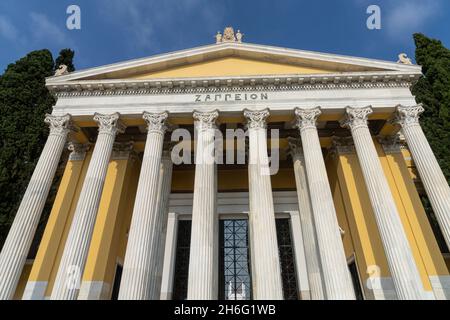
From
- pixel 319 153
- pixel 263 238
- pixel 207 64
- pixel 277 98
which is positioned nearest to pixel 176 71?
pixel 207 64

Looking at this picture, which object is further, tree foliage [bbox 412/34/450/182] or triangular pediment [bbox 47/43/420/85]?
tree foliage [bbox 412/34/450/182]

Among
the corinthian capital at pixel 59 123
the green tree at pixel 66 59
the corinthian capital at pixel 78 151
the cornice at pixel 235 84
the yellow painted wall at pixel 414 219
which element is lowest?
the yellow painted wall at pixel 414 219

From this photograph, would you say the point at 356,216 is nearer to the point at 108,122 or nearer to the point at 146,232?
the point at 146,232

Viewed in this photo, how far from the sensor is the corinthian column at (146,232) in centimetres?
1140

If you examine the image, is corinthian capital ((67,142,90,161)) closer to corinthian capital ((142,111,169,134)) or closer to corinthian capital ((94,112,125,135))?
corinthian capital ((94,112,125,135))

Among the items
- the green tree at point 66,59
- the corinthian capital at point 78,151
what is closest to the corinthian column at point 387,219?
the corinthian capital at point 78,151

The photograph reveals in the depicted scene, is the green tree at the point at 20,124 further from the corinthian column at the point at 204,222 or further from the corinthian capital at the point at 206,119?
the corinthian column at the point at 204,222

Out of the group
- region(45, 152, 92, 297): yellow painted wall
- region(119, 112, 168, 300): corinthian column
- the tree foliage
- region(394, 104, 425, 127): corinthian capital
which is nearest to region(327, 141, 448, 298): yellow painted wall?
region(394, 104, 425, 127): corinthian capital

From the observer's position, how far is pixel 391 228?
→ 12227 mm

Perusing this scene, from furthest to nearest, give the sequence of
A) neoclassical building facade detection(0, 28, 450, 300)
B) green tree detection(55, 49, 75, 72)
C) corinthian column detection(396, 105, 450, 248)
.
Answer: green tree detection(55, 49, 75, 72), corinthian column detection(396, 105, 450, 248), neoclassical building facade detection(0, 28, 450, 300)

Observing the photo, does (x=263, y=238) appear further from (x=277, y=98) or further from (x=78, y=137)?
(x=78, y=137)

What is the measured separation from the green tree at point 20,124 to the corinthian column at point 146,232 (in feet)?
27.7

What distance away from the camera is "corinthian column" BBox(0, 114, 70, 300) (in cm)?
1184

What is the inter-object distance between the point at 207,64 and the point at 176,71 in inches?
69.1
